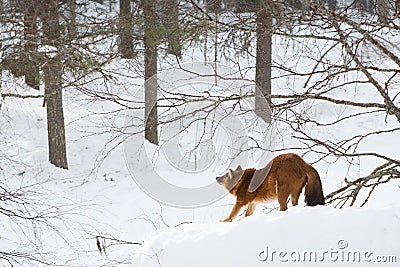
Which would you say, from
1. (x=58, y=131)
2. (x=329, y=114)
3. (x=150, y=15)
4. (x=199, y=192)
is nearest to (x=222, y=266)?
(x=199, y=192)

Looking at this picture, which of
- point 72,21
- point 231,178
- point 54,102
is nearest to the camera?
point 231,178

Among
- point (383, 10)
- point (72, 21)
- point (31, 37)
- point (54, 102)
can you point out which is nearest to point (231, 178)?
point (383, 10)

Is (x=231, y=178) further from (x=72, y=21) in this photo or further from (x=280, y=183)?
(x=72, y=21)

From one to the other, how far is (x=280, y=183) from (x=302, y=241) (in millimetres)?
944

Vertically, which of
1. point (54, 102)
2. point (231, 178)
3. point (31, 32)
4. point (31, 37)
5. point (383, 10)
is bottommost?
point (231, 178)

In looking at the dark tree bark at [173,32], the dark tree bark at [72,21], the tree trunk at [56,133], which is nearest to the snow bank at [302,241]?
the dark tree bark at [173,32]

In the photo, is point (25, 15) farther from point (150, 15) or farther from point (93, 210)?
point (93, 210)

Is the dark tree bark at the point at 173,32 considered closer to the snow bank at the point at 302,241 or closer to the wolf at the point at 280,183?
the wolf at the point at 280,183

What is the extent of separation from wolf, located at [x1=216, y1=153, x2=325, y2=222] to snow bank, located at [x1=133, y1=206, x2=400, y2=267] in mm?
675

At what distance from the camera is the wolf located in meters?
3.82

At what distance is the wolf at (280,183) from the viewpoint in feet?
12.5

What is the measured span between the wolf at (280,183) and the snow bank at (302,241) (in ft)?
2.22

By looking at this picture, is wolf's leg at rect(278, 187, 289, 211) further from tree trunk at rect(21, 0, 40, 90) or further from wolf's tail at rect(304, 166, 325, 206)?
tree trunk at rect(21, 0, 40, 90)

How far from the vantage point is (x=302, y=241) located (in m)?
2.91
